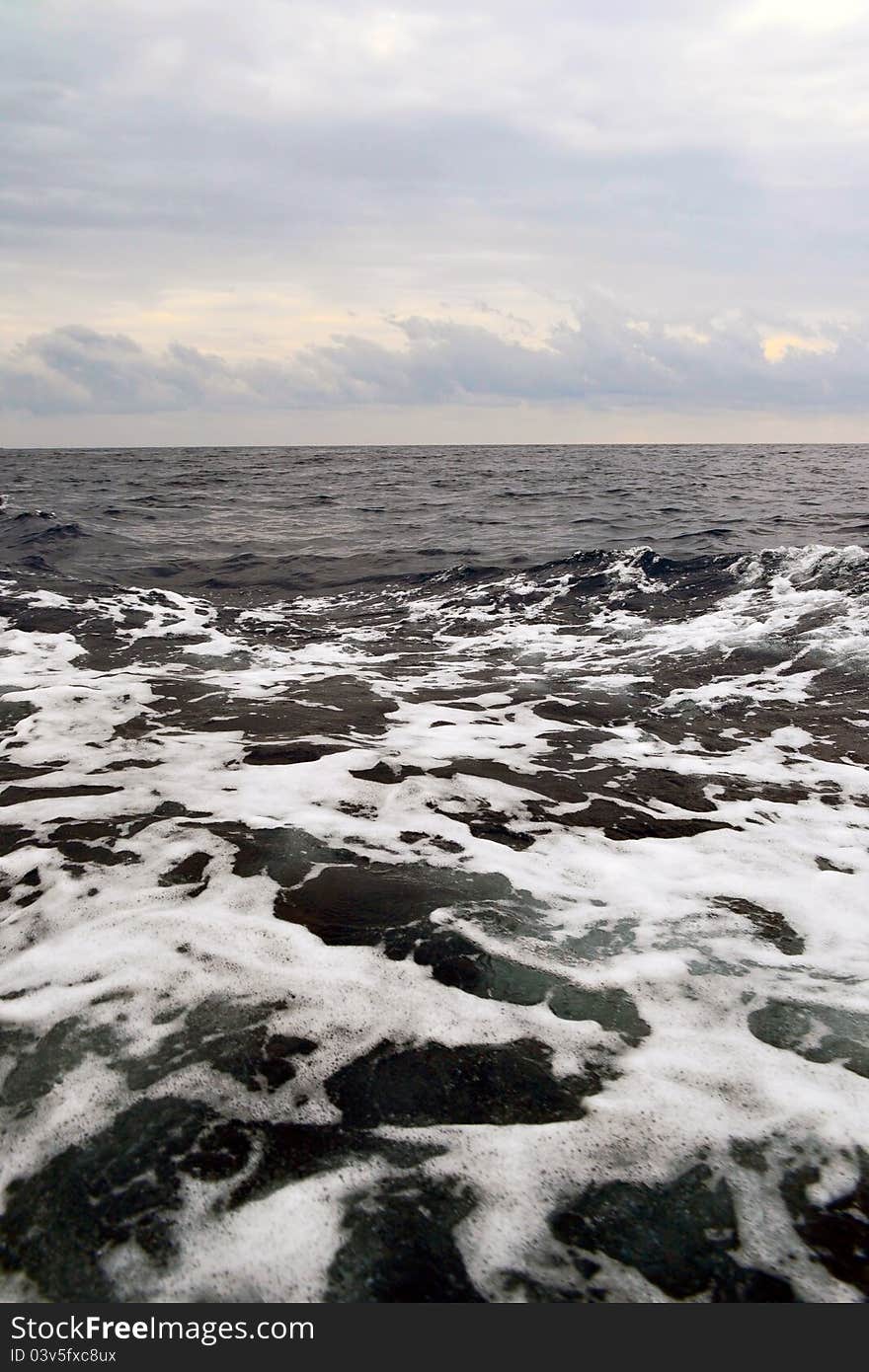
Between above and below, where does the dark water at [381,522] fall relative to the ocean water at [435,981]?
above

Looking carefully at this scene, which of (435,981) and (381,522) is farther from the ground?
(381,522)

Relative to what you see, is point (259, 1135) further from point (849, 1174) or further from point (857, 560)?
point (857, 560)

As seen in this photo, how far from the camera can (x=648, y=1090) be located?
8.90ft

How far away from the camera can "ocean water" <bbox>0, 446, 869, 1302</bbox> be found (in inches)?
87.0

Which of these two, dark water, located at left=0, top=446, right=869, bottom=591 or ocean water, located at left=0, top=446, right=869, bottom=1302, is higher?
dark water, located at left=0, top=446, right=869, bottom=591

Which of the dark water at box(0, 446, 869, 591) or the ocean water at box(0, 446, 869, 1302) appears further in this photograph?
the dark water at box(0, 446, 869, 591)

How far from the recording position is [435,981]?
3.26 metres

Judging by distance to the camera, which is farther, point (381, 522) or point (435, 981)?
point (381, 522)

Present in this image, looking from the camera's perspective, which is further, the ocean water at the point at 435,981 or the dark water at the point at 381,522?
the dark water at the point at 381,522

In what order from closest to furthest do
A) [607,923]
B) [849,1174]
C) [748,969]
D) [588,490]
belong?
1. [849,1174]
2. [748,969]
3. [607,923]
4. [588,490]

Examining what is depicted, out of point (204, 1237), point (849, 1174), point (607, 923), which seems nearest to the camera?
point (204, 1237)

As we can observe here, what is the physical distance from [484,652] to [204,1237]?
8.12m

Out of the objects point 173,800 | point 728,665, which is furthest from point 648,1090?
point 728,665

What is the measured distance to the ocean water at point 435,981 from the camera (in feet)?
7.25
